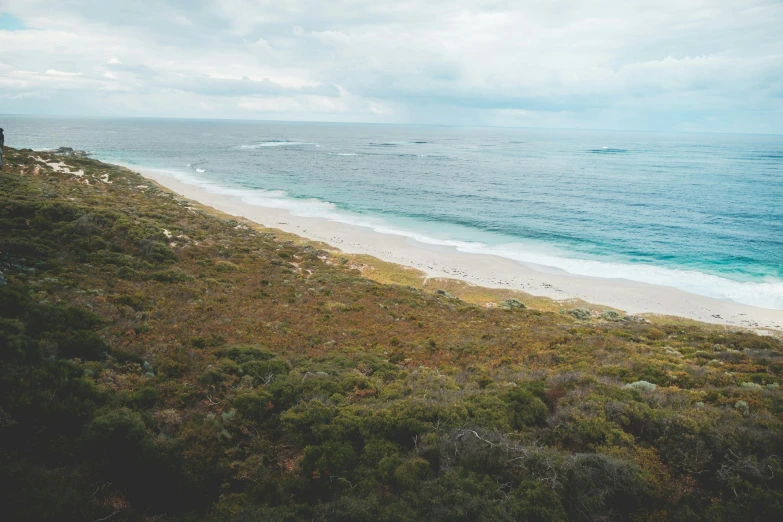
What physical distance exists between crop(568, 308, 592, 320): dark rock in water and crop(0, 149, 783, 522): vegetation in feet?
21.1

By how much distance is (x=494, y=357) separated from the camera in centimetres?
1611

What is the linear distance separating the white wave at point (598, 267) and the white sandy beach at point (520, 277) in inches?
54.5

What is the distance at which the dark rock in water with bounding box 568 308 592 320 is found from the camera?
26.2 m

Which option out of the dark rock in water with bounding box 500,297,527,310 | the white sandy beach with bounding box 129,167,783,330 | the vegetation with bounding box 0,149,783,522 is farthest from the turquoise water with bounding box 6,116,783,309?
the vegetation with bounding box 0,149,783,522

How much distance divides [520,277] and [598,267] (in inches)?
363

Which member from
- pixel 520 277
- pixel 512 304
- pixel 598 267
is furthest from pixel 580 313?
pixel 598 267

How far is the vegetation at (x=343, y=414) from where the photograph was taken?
24.8 ft

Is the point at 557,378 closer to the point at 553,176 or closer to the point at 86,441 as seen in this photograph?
the point at 86,441

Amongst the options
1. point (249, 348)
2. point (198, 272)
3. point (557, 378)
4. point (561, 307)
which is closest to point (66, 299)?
point (249, 348)

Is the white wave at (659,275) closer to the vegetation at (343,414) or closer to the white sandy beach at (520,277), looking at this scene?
the white sandy beach at (520,277)

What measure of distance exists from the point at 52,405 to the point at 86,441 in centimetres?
146

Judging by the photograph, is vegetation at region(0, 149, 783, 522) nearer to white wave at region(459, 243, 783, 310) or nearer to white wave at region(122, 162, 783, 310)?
white wave at region(459, 243, 783, 310)

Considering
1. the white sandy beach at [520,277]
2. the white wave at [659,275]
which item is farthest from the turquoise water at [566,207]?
the white sandy beach at [520,277]

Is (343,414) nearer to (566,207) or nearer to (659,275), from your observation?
(659,275)
